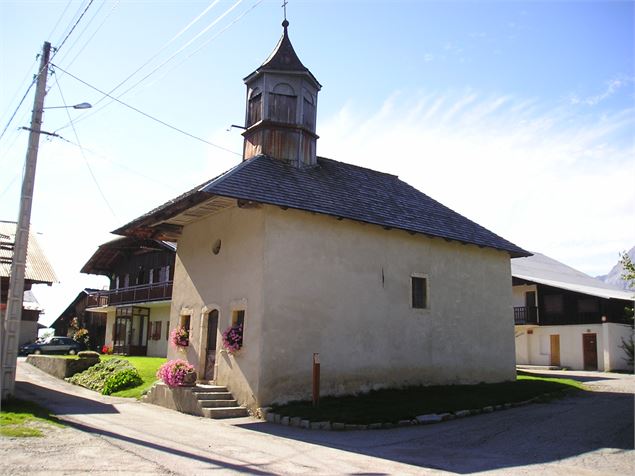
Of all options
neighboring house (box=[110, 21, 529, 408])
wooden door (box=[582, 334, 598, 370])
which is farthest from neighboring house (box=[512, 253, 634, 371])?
neighboring house (box=[110, 21, 529, 408])

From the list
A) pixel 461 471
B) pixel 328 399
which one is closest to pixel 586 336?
pixel 328 399

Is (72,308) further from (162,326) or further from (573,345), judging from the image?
(573,345)

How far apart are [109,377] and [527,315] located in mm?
25617

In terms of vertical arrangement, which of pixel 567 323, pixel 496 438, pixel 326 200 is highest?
pixel 326 200

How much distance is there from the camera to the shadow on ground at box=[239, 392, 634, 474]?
29.5ft

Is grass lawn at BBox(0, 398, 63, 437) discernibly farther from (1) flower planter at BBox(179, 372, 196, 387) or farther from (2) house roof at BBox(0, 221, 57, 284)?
(2) house roof at BBox(0, 221, 57, 284)

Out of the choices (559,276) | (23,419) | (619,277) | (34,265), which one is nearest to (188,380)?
(23,419)

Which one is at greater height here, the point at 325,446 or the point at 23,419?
the point at 23,419

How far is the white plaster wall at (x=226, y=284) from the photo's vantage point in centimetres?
1452

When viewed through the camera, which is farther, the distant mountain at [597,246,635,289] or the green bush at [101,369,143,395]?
the distant mountain at [597,246,635,289]

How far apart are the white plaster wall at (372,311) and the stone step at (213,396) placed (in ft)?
4.48

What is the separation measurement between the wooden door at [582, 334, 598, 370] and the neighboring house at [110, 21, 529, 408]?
47.0ft

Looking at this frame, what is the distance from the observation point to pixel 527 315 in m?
35.1

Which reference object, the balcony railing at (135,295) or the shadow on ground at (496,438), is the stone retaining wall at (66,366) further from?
the shadow on ground at (496,438)
